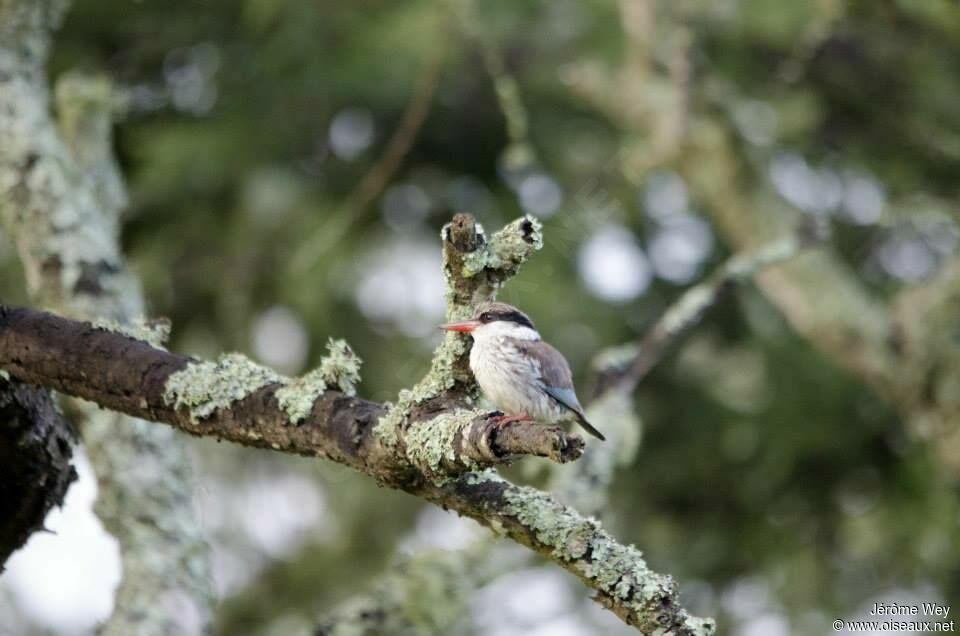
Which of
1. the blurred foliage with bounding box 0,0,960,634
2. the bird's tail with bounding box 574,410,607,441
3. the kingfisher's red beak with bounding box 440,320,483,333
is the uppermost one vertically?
the blurred foliage with bounding box 0,0,960,634

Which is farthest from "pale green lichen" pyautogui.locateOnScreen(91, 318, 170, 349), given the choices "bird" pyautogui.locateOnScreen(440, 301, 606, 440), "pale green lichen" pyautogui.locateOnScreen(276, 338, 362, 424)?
"bird" pyautogui.locateOnScreen(440, 301, 606, 440)

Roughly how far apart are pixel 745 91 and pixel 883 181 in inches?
30.7

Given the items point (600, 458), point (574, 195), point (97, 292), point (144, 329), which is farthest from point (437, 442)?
point (574, 195)

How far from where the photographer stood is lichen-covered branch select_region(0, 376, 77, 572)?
8.08 feet

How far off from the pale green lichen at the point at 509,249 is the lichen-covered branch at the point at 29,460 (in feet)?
2.88

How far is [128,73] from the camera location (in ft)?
17.6

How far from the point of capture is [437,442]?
2057mm

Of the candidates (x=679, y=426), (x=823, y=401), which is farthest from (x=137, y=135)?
(x=823, y=401)

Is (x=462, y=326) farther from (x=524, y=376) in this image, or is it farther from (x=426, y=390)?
(x=524, y=376)

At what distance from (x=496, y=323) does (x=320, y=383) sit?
2.68ft

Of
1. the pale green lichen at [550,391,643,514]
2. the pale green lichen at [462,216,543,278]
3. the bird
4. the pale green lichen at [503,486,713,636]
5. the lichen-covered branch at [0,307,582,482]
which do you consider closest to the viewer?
the pale green lichen at [503,486,713,636]

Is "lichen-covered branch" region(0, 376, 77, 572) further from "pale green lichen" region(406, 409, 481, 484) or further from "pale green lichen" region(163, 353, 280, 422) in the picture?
"pale green lichen" region(406, 409, 481, 484)

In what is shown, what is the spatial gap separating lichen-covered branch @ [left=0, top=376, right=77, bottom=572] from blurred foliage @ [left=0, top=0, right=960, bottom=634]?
2.78 m

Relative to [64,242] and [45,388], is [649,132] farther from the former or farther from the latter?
[45,388]
